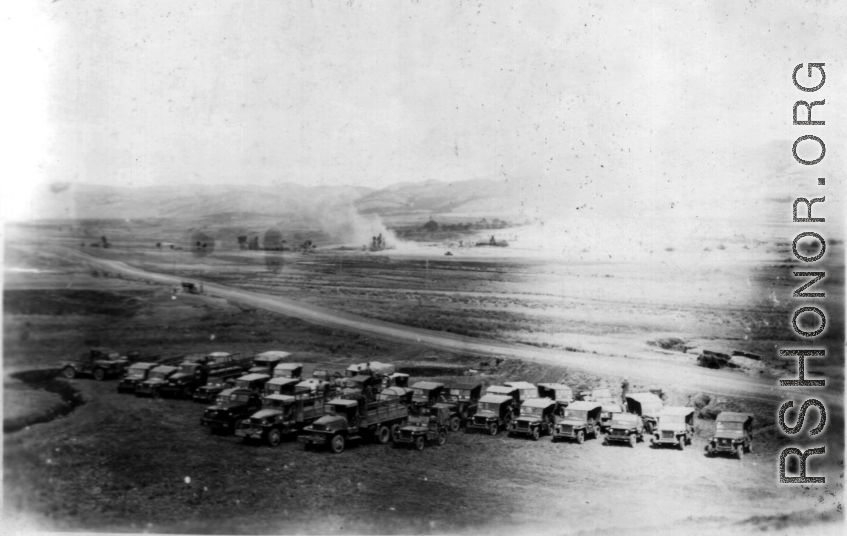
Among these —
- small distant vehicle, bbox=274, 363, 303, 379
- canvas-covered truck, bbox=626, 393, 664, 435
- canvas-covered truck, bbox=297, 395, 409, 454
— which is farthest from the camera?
small distant vehicle, bbox=274, 363, 303, 379

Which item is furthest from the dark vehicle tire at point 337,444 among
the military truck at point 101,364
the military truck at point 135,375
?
the military truck at point 101,364

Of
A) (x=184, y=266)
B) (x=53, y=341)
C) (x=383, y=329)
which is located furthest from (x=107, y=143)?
(x=383, y=329)

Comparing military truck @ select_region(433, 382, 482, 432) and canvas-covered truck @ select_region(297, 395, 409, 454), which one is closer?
canvas-covered truck @ select_region(297, 395, 409, 454)

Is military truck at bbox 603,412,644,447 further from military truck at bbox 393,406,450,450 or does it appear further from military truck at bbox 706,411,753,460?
military truck at bbox 393,406,450,450

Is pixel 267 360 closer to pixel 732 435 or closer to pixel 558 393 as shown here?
pixel 558 393

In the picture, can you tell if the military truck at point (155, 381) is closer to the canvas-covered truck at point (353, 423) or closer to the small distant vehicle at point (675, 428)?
the canvas-covered truck at point (353, 423)

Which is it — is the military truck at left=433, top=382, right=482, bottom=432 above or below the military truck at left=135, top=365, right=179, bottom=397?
below

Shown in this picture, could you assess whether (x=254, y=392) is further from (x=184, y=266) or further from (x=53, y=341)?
(x=53, y=341)

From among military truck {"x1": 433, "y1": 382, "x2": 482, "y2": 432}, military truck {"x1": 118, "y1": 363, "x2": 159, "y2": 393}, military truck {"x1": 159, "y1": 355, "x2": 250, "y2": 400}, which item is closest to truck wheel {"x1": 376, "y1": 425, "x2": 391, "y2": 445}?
military truck {"x1": 433, "y1": 382, "x2": 482, "y2": 432}

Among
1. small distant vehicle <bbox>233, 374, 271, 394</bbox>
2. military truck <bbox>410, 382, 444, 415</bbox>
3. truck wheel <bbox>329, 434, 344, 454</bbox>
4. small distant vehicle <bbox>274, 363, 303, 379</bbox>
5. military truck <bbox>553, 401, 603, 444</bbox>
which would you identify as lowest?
truck wheel <bbox>329, 434, 344, 454</bbox>
